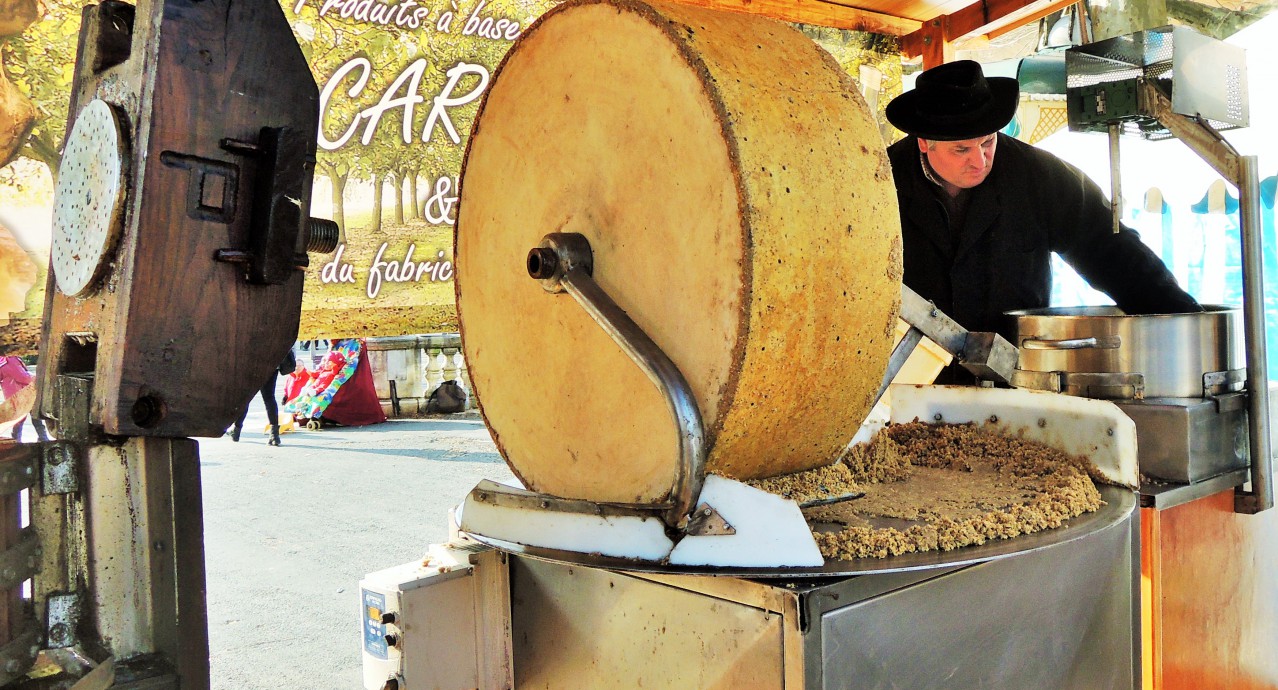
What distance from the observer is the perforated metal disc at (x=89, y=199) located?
3.43 feet

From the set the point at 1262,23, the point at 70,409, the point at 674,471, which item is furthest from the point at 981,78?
the point at 1262,23

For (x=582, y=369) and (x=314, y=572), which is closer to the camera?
(x=582, y=369)

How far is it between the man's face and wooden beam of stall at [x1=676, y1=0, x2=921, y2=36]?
2.76 ft

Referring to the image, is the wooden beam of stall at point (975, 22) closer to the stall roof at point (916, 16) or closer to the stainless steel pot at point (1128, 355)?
the stall roof at point (916, 16)

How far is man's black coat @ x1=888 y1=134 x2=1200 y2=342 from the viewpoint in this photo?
2568 millimetres

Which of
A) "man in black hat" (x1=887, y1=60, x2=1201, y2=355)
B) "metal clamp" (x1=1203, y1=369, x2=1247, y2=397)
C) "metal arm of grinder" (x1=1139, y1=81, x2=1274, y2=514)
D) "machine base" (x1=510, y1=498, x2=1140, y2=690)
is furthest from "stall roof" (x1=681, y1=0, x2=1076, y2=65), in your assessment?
"machine base" (x1=510, y1=498, x2=1140, y2=690)

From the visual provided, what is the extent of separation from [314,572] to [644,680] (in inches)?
147

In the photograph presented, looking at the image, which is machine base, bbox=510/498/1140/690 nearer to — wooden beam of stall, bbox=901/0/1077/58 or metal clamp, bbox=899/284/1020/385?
metal clamp, bbox=899/284/1020/385

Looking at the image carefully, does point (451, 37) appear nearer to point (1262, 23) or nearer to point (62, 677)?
point (62, 677)

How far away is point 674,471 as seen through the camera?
1050mm

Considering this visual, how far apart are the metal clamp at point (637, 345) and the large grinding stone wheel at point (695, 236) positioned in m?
0.04

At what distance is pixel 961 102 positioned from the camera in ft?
7.46

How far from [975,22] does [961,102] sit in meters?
1.02

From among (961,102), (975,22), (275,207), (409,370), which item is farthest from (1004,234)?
(409,370)
